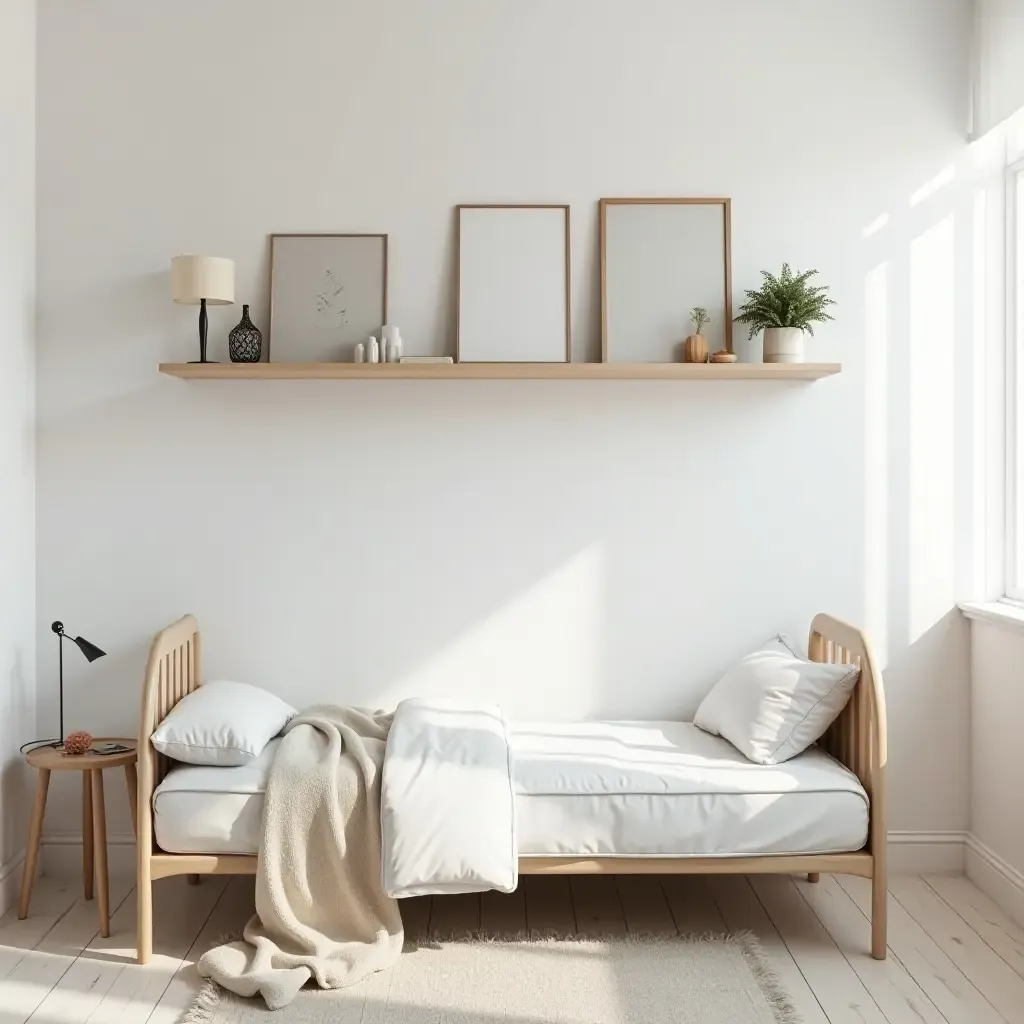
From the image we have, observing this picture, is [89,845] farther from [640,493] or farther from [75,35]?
[75,35]

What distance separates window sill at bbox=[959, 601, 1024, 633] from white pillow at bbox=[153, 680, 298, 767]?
6.85ft

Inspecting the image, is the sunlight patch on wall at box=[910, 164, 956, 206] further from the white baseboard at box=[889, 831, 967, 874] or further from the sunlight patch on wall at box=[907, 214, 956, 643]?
the white baseboard at box=[889, 831, 967, 874]

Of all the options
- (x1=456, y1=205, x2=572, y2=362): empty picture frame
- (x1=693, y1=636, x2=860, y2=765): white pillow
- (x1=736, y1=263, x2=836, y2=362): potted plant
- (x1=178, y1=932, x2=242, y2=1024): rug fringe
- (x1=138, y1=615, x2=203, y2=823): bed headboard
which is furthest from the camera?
(x1=456, y1=205, x2=572, y2=362): empty picture frame

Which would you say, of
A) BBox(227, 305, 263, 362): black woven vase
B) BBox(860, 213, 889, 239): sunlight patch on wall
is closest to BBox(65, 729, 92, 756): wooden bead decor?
BBox(227, 305, 263, 362): black woven vase

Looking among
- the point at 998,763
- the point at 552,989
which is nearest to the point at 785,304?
the point at 998,763

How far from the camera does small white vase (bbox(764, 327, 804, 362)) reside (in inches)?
124

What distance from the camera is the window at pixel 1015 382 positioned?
3.27 meters

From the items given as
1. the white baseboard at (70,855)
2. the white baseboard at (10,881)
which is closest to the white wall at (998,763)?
the white baseboard at (70,855)

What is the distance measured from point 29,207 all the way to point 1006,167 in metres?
3.01

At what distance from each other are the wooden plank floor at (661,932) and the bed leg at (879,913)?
36 mm

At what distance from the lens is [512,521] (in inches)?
132

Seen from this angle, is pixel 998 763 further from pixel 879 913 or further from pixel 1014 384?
pixel 1014 384

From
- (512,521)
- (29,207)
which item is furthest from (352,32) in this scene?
(512,521)

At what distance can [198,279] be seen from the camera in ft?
10.2
